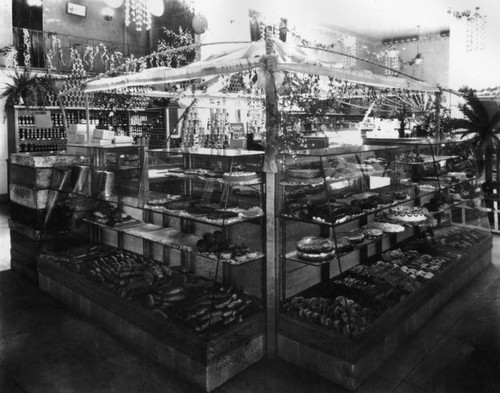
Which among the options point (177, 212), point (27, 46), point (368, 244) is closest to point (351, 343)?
point (368, 244)

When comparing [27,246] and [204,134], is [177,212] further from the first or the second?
[204,134]

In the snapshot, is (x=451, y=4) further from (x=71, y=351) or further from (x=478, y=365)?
(x=71, y=351)

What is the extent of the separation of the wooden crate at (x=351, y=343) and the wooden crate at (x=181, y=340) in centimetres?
26

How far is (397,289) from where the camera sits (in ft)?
13.4

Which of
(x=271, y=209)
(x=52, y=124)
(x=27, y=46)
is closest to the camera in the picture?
(x=271, y=209)

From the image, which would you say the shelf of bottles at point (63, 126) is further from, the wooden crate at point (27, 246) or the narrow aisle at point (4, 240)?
the wooden crate at point (27, 246)

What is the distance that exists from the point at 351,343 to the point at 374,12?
12.3 meters

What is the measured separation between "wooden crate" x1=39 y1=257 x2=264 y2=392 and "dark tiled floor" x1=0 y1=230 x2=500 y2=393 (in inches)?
2.8

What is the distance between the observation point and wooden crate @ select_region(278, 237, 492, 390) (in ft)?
10.4

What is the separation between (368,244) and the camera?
401 centimetres

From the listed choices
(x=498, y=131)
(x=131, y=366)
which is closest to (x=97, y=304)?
(x=131, y=366)

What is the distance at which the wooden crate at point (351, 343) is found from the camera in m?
3.16

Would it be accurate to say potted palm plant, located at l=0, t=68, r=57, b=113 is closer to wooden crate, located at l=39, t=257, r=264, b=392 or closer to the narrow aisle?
the narrow aisle

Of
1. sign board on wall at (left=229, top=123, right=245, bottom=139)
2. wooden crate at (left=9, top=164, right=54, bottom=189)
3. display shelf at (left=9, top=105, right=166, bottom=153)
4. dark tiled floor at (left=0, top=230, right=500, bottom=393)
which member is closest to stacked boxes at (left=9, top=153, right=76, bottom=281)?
wooden crate at (left=9, top=164, right=54, bottom=189)
